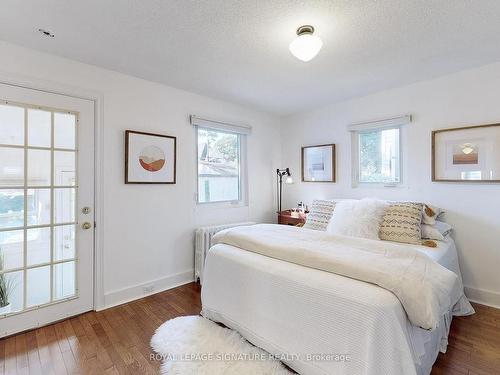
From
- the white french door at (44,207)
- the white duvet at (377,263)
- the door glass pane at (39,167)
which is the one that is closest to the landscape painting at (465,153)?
the white duvet at (377,263)

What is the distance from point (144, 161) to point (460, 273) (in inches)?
136

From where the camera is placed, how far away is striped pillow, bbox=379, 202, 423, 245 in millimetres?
2316

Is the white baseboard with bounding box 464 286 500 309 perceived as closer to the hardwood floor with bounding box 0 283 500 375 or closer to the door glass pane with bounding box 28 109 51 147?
the hardwood floor with bounding box 0 283 500 375

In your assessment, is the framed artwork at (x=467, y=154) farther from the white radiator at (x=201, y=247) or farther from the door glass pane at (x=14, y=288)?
the door glass pane at (x=14, y=288)

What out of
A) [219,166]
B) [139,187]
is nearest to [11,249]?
[139,187]

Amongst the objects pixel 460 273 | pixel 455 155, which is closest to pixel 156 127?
pixel 455 155

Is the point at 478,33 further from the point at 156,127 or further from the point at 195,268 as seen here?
the point at 195,268

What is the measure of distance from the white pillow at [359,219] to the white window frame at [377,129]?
65 centimetres

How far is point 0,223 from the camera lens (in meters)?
1.99

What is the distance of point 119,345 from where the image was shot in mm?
1919

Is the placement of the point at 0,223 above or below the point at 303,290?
above

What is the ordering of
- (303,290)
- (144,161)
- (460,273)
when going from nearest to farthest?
(303,290), (460,273), (144,161)

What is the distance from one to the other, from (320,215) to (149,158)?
2.03 metres

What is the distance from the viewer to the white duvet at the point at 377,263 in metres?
1.27
